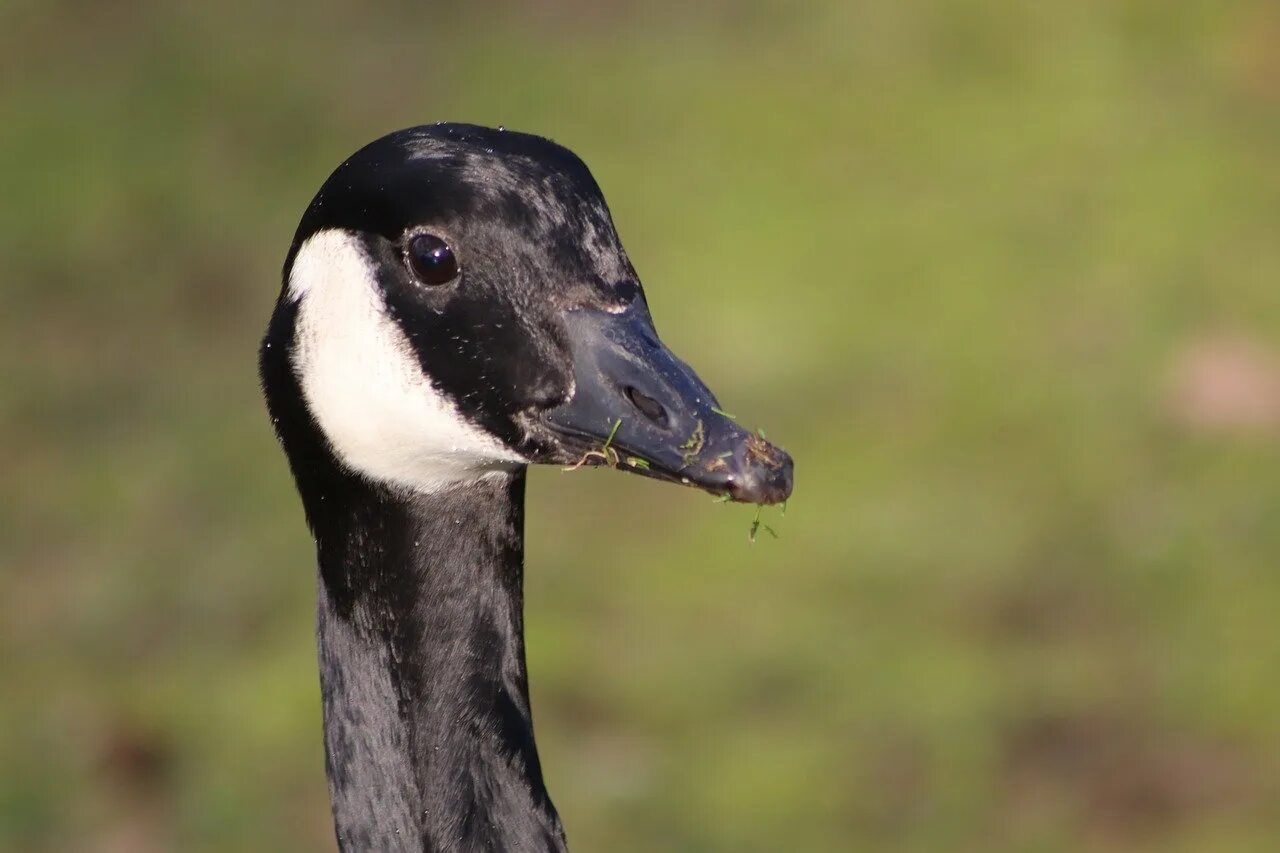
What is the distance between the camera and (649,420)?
2516 mm

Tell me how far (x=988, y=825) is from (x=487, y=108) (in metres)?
4.32

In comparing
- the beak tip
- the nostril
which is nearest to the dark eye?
the nostril

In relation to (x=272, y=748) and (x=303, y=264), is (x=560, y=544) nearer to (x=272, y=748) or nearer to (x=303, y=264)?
(x=272, y=748)

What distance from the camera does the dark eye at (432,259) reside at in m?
2.61

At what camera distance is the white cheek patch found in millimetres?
2650

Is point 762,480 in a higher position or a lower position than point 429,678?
higher

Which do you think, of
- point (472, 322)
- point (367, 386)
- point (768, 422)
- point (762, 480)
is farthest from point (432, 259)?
point (768, 422)

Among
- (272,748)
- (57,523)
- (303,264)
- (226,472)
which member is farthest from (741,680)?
(303,264)

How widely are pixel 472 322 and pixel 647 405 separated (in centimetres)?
30

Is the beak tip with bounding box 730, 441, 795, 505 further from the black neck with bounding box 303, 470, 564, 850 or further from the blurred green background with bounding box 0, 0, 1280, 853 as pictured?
the blurred green background with bounding box 0, 0, 1280, 853

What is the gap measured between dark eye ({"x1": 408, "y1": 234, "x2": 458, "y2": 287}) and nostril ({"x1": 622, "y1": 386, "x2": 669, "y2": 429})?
0.32 meters

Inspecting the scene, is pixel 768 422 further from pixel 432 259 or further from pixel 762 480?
pixel 762 480

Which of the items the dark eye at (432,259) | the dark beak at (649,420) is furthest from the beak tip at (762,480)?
the dark eye at (432,259)

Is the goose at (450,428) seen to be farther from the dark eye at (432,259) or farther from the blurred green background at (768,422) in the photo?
the blurred green background at (768,422)
